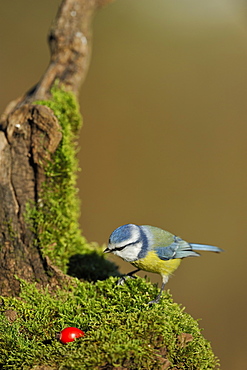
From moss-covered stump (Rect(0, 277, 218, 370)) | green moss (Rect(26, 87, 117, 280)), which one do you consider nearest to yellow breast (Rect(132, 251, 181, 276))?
moss-covered stump (Rect(0, 277, 218, 370))

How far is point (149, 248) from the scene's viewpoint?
2.48 m

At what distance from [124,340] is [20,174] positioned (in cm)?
155

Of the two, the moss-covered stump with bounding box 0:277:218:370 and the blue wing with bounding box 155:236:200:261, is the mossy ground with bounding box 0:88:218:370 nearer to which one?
the moss-covered stump with bounding box 0:277:218:370

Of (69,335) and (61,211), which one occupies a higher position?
(61,211)

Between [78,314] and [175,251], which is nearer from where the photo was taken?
[78,314]

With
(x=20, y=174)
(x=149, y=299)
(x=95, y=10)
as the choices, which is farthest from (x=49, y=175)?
(x=95, y=10)

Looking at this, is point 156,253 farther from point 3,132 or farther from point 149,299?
point 3,132

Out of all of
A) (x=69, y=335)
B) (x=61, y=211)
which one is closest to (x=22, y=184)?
(x=61, y=211)

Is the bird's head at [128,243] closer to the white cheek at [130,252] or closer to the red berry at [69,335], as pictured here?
the white cheek at [130,252]

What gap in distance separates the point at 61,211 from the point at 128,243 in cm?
80

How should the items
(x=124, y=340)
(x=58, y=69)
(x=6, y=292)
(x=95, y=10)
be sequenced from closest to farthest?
1. (x=124, y=340)
2. (x=6, y=292)
3. (x=58, y=69)
4. (x=95, y=10)

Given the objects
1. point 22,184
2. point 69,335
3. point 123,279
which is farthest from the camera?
point 22,184

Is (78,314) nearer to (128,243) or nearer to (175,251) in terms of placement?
(128,243)

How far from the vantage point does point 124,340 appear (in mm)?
1909
